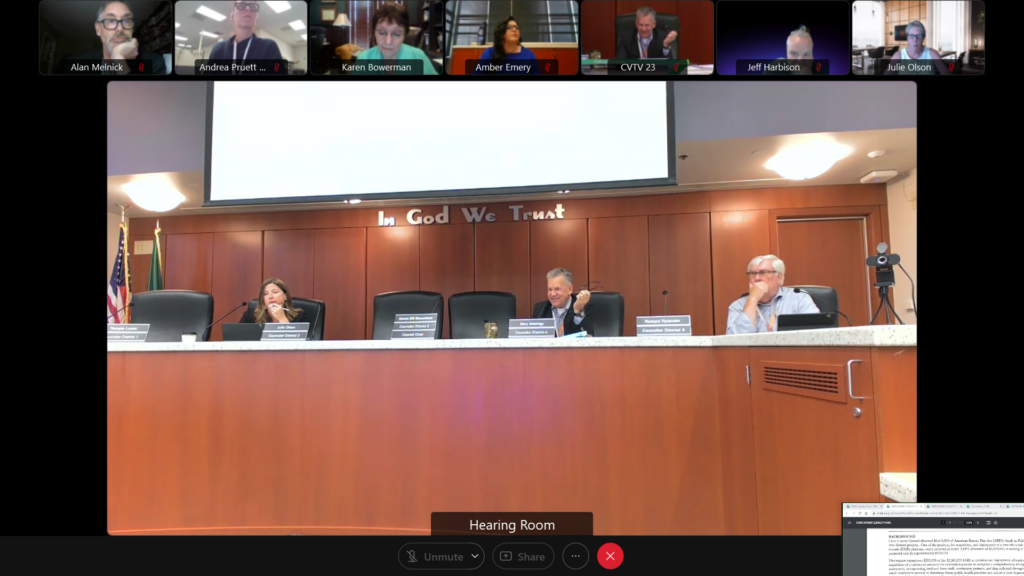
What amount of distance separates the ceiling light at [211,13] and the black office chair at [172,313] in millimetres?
2430

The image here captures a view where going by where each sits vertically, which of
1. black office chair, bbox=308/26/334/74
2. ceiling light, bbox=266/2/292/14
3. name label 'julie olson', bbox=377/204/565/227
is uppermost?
name label 'julie olson', bbox=377/204/565/227

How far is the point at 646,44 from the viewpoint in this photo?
4.10 ft

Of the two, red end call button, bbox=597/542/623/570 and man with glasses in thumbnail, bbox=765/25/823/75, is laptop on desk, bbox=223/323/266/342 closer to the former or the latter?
red end call button, bbox=597/542/623/570

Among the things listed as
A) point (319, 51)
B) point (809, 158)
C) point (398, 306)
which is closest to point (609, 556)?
point (319, 51)

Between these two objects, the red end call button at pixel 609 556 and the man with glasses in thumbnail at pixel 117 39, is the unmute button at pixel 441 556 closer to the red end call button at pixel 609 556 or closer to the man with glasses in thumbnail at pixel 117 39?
the red end call button at pixel 609 556

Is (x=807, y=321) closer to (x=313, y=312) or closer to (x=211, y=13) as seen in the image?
(x=211, y=13)

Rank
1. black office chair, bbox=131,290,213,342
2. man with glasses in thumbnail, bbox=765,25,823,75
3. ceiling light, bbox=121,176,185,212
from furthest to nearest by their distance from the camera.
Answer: ceiling light, bbox=121,176,185,212 < black office chair, bbox=131,290,213,342 < man with glasses in thumbnail, bbox=765,25,823,75

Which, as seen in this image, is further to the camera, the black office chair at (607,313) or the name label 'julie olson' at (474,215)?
the name label 'julie olson' at (474,215)

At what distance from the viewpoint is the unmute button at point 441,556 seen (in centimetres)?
90

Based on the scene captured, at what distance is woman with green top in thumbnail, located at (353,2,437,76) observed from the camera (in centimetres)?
108

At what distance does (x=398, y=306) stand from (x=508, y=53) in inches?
108

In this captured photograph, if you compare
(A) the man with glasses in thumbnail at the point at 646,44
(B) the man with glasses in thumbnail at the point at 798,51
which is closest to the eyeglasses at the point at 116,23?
(A) the man with glasses in thumbnail at the point at 646,44

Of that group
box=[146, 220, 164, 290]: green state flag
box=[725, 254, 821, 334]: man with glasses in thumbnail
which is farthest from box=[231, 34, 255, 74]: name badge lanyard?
box=[146, 220, 164, 290]: green state flag

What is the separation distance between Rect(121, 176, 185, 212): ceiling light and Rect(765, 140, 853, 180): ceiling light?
15.9ft
